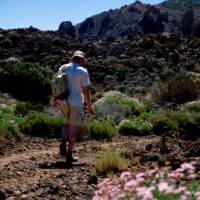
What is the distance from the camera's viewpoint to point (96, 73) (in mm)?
37156

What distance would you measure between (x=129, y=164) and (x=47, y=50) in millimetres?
36741

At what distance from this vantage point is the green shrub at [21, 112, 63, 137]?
1700 centimetres

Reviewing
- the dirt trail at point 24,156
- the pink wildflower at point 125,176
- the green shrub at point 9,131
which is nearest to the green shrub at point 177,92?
the green shrub at point 9,131

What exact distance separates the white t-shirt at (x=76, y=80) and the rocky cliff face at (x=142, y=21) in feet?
189

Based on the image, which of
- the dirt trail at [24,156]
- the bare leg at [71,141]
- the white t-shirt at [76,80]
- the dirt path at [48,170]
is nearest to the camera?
the dirt path at [48,170]

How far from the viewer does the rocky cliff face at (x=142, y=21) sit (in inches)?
3305

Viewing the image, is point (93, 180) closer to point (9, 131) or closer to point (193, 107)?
point (9, 131)

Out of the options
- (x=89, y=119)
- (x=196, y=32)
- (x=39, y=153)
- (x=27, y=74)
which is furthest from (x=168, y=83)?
(x=196, y=32)

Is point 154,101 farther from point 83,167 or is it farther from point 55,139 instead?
point 83,167

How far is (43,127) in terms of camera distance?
17156 millimetres

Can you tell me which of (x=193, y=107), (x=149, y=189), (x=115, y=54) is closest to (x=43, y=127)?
(x=193, y=107)

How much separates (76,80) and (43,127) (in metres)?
5.21

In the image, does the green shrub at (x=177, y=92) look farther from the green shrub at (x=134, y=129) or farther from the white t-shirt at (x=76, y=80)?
the white t-shirt at (x=76, y=80)

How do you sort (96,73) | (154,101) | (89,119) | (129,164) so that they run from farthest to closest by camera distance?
(96,73)
(154,101)
(89,119)
(129,164)
